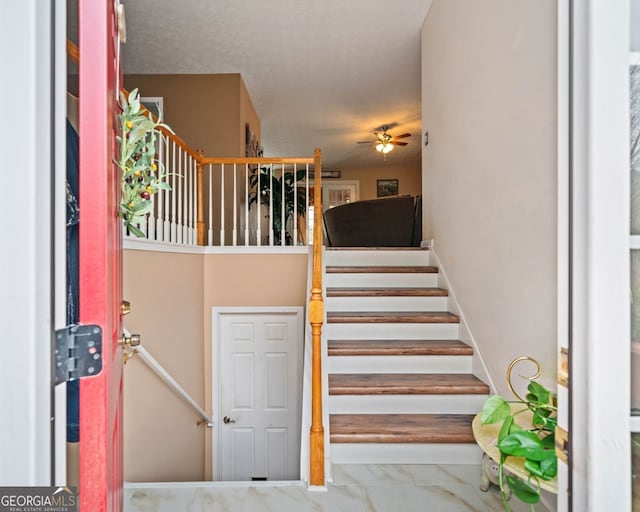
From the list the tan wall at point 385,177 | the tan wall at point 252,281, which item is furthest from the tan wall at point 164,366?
the tan wall at point 385,177

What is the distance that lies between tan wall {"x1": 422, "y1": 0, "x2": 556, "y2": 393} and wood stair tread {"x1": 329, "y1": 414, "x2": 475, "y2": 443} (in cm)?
34

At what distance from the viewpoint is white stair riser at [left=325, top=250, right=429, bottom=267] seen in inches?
141

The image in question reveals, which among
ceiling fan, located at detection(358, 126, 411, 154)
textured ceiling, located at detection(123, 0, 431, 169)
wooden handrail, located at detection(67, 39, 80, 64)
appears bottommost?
wooden handrail, located at detection(67, 39, 80, 64)

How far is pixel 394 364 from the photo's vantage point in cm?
251

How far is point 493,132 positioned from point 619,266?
160 centimetres

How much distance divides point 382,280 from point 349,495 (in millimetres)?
1843

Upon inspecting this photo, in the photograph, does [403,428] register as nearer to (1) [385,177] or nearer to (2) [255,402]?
(2) [255,402]

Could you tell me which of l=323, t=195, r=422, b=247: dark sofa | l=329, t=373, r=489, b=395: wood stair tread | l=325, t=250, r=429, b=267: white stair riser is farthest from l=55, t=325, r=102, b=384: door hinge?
l=323, t=195, r=422, b=247: dark sofa

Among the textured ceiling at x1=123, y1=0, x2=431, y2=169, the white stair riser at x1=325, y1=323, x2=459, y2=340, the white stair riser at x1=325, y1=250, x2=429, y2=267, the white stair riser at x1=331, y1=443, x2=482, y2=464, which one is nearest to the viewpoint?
the white stair riser at x1=331, y1=443, x2=482, y2=464

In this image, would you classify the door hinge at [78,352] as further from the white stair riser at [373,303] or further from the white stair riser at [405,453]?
the white stair riser at [373,303]

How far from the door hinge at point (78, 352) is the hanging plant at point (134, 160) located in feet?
1.74

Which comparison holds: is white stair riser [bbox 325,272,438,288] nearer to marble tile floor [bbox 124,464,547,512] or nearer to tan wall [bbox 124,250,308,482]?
tan wall [bbox 124,250,308,482]

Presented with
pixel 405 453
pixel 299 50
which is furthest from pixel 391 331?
pixel 299 50

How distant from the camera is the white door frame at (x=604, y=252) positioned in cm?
68
